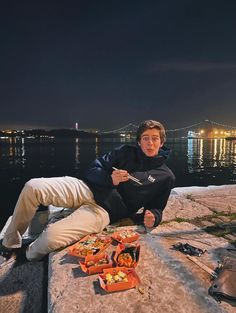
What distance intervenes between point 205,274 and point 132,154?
2.13 m

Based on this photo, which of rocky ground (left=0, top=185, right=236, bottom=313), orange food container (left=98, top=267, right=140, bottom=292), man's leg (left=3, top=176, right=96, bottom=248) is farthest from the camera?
man's leg (left=3, top=176, right=96, bottom=248)

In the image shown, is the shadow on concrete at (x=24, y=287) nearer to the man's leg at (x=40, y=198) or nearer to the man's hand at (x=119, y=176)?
the man's leg at (x=40, y=198)

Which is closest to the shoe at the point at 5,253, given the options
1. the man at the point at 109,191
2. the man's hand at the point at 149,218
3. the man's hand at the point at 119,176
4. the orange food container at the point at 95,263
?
the man at the point at 109,191

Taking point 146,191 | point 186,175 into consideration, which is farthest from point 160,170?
point 186,175

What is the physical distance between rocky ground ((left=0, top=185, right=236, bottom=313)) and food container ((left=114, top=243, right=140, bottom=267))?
97 mm

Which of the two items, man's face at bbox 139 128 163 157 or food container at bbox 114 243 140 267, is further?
man's face at bbox 139 128 163 157

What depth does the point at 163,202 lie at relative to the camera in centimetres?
450

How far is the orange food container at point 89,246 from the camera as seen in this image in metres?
3.40

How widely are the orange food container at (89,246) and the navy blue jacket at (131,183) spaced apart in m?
0.65

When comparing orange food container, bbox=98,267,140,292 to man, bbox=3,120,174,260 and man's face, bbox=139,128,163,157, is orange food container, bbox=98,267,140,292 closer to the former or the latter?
man, bbox=3,120,174,260

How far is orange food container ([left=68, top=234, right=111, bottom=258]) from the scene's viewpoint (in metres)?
3.40

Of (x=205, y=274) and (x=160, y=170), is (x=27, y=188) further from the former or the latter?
(x=205, y=274)

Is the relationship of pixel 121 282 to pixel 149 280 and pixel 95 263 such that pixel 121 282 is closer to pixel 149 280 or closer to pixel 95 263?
pixel 149 280

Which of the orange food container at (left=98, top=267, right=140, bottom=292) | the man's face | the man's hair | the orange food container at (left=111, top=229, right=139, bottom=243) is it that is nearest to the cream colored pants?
the orange food container at (left=111, top=229, right=139, bottom=243)
